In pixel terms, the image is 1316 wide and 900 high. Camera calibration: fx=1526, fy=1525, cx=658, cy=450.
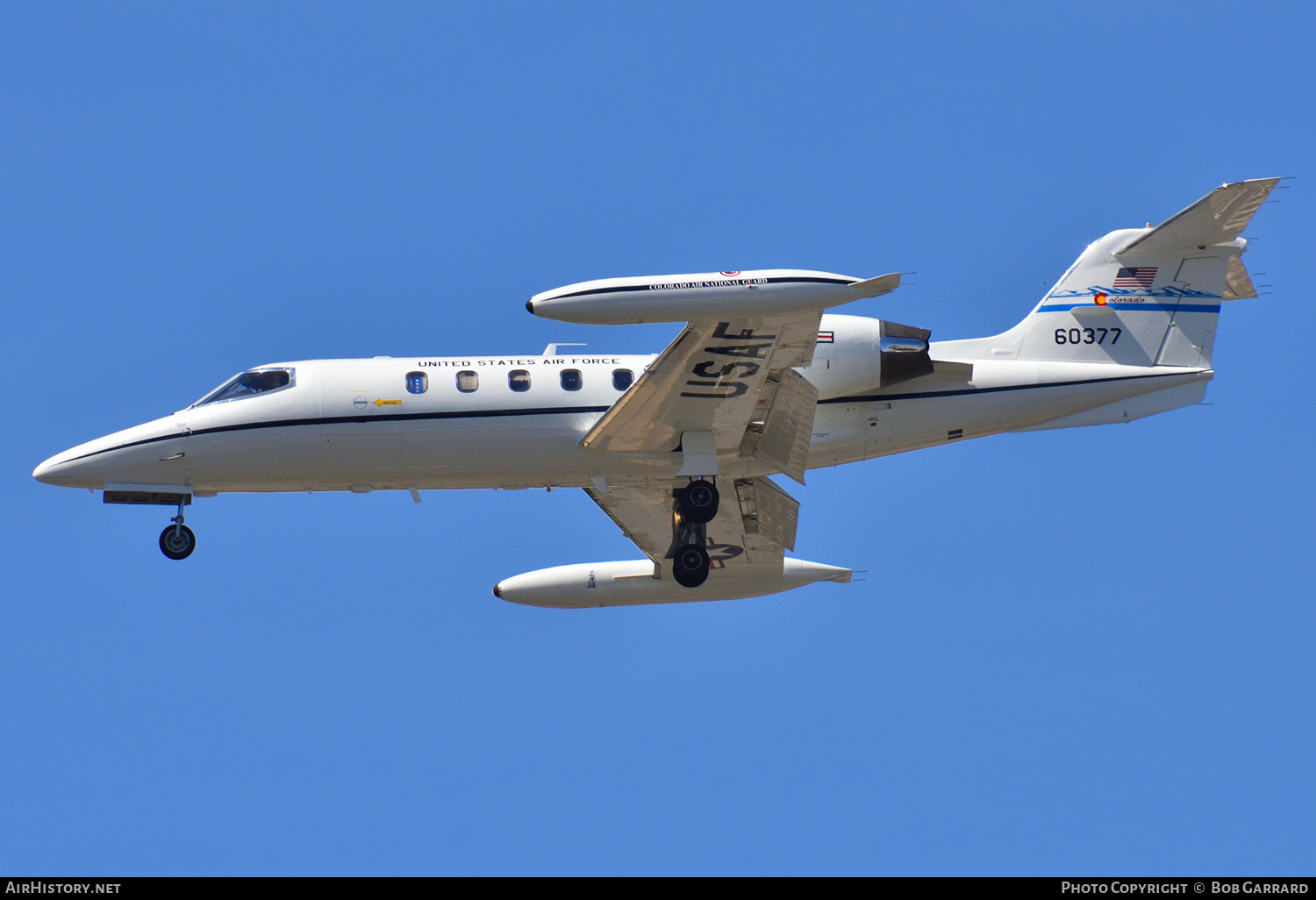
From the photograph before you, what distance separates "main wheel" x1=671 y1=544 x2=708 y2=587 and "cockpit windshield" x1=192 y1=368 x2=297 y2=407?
6356mm

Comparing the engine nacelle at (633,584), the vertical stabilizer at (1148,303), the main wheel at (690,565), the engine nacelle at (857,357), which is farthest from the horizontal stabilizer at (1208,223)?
the main wheel at (690,565)

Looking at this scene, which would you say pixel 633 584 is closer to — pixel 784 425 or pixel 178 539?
pixel 784 425

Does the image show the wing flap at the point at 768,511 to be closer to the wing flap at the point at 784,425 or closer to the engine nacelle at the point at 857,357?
the wing flap at the point at 784,425

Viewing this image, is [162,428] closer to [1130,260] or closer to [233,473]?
[233,473]

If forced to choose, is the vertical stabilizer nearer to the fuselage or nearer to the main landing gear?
the fuselage

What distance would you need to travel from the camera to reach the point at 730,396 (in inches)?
843

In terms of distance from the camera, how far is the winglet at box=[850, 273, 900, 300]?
1805 centimetres

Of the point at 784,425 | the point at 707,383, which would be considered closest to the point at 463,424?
the point at 707,383

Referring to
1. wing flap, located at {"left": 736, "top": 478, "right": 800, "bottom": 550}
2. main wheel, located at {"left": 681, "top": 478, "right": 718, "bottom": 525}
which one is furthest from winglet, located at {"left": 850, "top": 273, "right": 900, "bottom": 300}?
wing flap, located at {"left": 736, "top": 478, "right": 800, "bottom": 550}

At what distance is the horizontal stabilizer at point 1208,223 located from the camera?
22781 mm

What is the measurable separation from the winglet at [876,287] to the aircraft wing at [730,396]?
878mm

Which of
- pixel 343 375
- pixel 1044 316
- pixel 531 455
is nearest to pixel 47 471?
pixel 343 375

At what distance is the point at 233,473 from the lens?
22.3 metres

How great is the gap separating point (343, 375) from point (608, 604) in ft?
21.4
